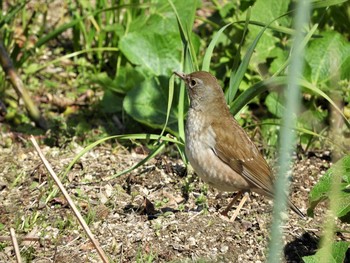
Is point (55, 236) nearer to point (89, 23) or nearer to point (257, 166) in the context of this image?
point (257, 166)

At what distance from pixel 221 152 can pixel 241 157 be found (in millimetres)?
139

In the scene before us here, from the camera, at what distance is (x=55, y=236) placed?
468 centimetres

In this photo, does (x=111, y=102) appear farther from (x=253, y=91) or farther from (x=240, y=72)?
(x=253, y=91)

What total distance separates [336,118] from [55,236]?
267 cm

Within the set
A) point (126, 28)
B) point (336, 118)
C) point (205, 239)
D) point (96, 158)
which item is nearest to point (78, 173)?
point (96, 158)

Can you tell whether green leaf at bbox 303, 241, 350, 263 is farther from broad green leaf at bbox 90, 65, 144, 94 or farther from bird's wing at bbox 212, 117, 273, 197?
broad green leaf at bbox 90, 65, 144, 94

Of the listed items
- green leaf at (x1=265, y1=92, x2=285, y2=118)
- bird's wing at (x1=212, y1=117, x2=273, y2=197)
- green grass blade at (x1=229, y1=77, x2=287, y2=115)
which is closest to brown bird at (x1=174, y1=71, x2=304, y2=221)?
bird's wing at (x1=212, y1=117, x2=273, y2=197)

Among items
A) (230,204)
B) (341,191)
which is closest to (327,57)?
(230,204)

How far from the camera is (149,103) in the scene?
6.09 metres

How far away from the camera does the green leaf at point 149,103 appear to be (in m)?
6.01

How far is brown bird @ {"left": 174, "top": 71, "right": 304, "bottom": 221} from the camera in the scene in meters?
4.84

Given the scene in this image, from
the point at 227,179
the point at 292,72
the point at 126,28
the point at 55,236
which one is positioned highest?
the point at 292,72

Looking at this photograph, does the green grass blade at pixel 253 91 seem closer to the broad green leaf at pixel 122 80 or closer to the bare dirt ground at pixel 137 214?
the bare dirt ground at pixel 137 214

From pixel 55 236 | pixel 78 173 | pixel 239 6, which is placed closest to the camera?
pixel 55 236
